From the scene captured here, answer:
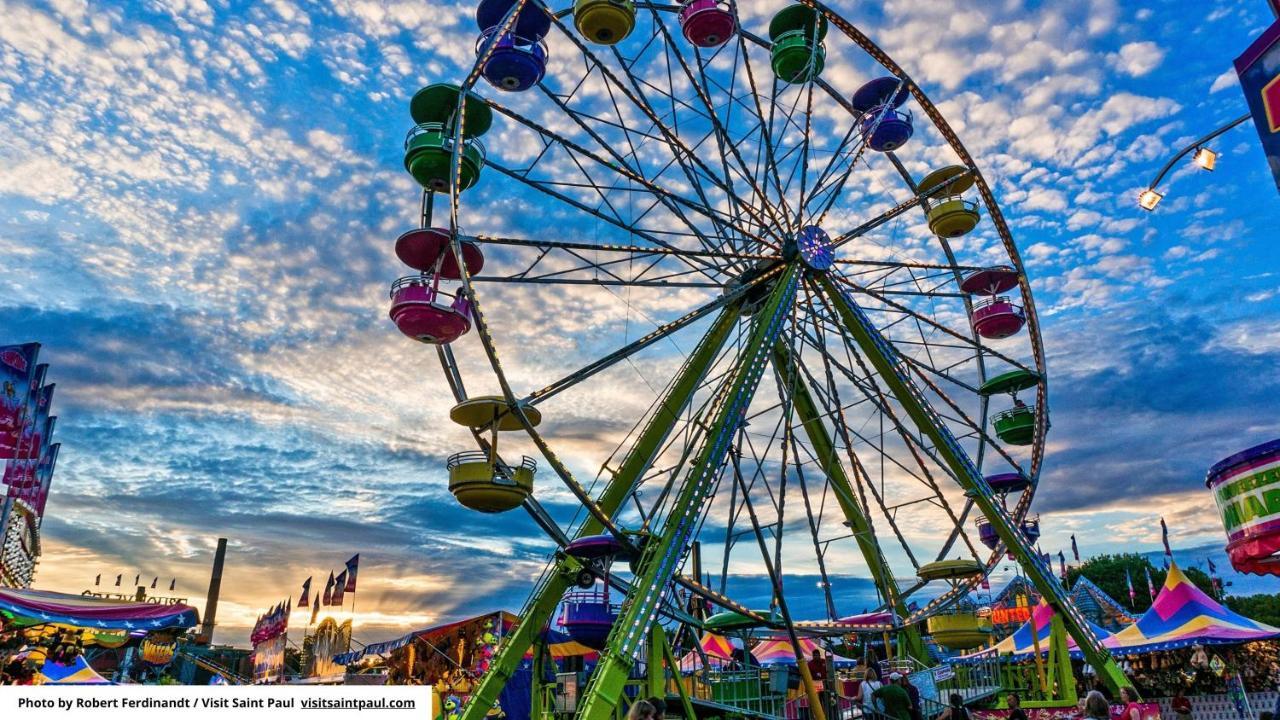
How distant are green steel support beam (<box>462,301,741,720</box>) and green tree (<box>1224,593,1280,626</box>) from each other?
51771mm

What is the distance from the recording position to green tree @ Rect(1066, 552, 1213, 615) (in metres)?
54.6

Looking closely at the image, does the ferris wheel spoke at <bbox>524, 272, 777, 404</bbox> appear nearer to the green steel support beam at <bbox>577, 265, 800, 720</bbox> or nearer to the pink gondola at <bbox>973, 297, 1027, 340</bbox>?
the green steel support beam at <bbox>577, 265, 800, 720</bbox>

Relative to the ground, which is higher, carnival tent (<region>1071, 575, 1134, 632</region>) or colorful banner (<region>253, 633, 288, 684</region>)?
carnival tent (<region>1071, 575, 1134, 632</region>)

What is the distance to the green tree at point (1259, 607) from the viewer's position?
5070 cm

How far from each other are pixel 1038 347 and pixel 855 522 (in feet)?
18.7

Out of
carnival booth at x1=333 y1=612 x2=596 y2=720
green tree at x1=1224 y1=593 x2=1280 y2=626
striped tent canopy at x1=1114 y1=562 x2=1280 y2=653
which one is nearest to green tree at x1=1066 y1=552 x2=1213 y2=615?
green tree at x1=1224 y1=593 x2=1280 y2=626

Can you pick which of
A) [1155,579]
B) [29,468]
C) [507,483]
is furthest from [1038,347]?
[1155,579]

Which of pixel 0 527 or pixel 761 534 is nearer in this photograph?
pixel 761 534

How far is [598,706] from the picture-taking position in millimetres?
10016

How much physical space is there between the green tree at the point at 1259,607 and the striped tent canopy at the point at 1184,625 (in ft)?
120

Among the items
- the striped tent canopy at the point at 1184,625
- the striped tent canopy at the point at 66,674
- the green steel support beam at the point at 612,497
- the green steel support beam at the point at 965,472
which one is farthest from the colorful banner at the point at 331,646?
the striped tent canopy at the point at 1184,625

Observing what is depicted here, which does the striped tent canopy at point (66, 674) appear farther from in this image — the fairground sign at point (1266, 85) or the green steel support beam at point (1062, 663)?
the fairground sign at point (1266, 85)

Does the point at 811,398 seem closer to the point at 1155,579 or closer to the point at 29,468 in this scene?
the point at 29,468
